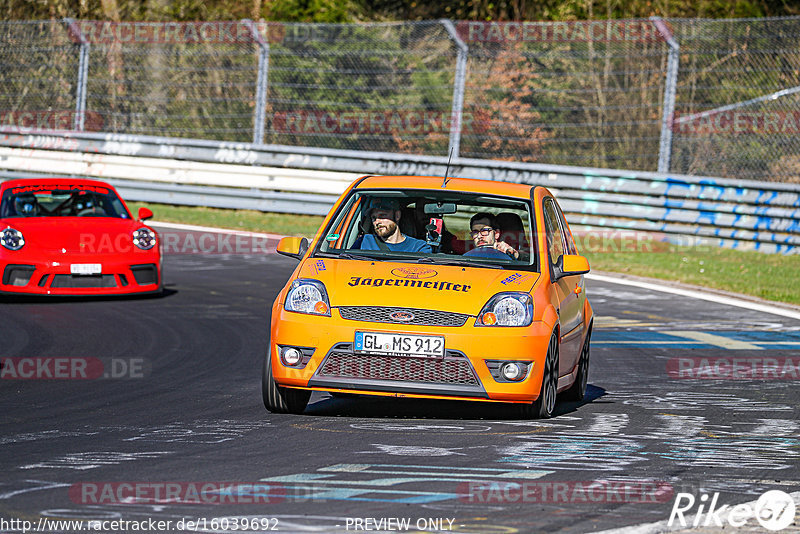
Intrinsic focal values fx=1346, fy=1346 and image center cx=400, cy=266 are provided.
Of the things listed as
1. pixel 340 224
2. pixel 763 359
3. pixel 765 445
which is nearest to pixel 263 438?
pixel 340 224

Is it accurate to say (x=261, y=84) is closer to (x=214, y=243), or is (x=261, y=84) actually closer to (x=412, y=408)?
(x=214, y=243)

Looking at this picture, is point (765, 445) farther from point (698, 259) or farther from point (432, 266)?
point (698, 259)

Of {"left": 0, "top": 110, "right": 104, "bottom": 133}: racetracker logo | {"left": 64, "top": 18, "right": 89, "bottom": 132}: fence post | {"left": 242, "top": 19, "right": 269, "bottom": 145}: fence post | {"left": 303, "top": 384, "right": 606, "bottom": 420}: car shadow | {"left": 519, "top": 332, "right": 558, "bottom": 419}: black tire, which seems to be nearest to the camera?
{"left": 519, "top": 332, "right": 558, "bottom": 419}: black tire

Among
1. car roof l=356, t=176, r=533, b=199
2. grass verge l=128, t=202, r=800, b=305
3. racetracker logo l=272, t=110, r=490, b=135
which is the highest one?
racetracker logo l=272, t=110, r=490, b=135

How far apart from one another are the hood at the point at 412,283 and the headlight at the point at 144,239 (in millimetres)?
6097

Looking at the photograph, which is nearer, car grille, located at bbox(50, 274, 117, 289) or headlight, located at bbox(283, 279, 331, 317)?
headlight, located at bbox(283, 279, 331, 317)

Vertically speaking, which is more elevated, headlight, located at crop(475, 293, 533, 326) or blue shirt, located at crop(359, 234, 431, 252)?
blue shirt, located at crop(359, 234, 431, 252)

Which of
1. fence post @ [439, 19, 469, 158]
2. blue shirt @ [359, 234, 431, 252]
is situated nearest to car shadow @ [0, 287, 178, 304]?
blue shirt @ [359, 234, 431, 252]

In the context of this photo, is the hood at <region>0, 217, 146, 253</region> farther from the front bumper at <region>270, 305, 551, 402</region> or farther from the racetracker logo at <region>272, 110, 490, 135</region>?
the racetracker logo at <region>272, 110, 490, 135</region>

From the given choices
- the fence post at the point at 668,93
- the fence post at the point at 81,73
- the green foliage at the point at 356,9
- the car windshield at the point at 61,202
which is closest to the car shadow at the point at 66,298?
the car windshield at the point at 61,202

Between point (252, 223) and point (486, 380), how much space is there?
15570 millimetres

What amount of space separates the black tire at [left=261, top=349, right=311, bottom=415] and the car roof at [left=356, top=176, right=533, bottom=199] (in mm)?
1615

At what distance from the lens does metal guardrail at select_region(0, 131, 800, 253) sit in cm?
1995

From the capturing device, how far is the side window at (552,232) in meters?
8.79
